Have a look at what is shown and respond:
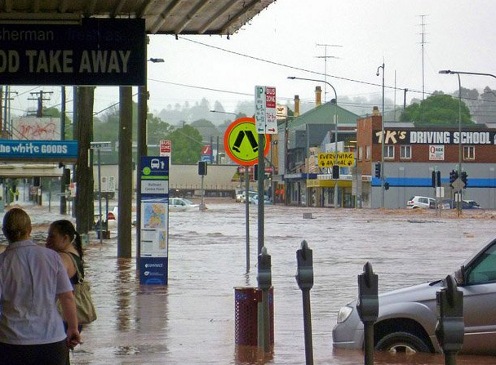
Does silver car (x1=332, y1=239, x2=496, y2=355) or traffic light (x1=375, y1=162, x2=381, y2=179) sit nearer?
silver car (x1=332, y1=239, x2=496, y2=355)

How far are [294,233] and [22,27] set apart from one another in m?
35.4

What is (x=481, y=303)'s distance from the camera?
38.4ft

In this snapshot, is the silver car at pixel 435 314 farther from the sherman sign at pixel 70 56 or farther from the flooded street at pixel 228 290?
the sherman sign at pixel 70 56

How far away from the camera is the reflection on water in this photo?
13219 millimetres

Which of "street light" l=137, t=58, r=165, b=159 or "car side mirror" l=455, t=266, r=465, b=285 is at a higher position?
"street light" l=137, t=58, r=165, b=159

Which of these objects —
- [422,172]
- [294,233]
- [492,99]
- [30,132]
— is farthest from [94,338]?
[492,99]

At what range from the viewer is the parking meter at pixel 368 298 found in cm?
871

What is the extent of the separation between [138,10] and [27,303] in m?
6.19

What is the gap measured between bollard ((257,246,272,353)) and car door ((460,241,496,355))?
196 cm

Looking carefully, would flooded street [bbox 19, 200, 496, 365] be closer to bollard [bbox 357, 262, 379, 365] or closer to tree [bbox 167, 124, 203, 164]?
bollard [bbox 357, 262, 379, 365]

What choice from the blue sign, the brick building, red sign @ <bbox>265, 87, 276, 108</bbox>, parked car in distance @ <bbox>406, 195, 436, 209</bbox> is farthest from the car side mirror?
the brick building

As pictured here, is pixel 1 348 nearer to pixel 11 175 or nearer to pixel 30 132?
pixel 11 175

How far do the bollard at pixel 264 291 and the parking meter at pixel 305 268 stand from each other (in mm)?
1182

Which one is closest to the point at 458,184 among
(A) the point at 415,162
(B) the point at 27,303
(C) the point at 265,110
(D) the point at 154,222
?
(A) the point at 415,162
